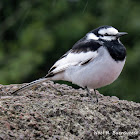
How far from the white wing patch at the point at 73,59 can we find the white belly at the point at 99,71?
0.06 metres

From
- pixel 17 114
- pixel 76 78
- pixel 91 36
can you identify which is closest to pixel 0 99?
pixel 17 114

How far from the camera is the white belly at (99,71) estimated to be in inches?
165

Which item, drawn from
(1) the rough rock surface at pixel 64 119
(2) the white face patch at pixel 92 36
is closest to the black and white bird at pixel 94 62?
(2) the white face patch at pixel 92 36

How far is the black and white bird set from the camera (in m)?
4.22

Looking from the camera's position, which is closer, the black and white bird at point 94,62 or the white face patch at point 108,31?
the black and white bird at point 94,62

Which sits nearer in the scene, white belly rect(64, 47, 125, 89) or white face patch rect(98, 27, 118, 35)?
white belly rect(64, 47, 125, 89)

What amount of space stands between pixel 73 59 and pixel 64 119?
143 cm

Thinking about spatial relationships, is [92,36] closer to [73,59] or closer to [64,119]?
[73,59]

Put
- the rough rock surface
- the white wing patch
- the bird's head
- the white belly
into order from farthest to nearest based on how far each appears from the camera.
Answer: the bird's head, the white wing patch, the white belly, the rough rock surface

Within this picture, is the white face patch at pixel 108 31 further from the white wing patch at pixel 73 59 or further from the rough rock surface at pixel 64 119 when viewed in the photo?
the rough rock surface at pixel 64 119

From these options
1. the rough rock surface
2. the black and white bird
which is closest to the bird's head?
the black and white bird

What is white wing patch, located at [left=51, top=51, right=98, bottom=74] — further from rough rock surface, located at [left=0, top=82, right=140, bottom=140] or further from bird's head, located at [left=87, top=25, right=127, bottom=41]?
rough rock surface, located at [left=0, top=82, right=140, bottom=140]

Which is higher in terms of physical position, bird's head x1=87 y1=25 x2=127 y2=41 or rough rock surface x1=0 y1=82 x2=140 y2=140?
bird's head x1=87 y1=25 x2=127 y2=41

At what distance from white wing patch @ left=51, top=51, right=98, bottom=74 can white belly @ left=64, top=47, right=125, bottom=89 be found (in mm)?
61
